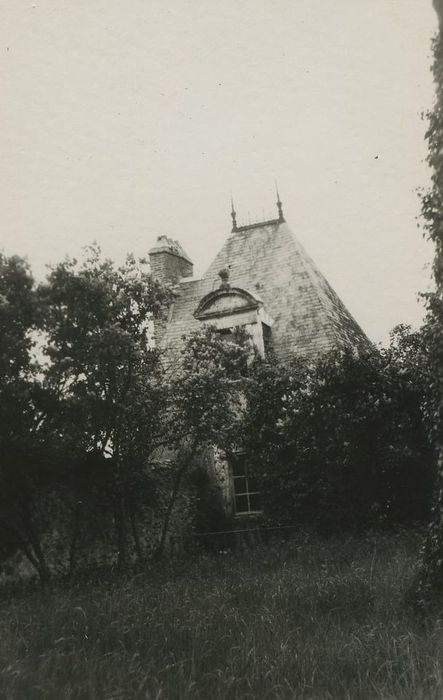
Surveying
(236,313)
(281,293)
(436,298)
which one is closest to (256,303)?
(236,313)

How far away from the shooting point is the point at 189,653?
5496 millimetres

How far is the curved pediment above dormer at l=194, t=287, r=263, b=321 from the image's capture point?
55.3 ft

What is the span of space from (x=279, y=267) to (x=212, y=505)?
701 cm

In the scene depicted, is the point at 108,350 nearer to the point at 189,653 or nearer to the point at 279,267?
the point at 189,653

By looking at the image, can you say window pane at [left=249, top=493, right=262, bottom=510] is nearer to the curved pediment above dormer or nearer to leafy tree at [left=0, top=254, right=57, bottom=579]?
the curved pediment above dormer

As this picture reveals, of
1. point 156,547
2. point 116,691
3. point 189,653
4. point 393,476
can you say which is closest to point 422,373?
point 393,476

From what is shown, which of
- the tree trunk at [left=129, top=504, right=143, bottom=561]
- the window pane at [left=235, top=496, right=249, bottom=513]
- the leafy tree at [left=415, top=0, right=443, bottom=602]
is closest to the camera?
the leafy tree at [left=415, top=0, right=443, bottom=602]

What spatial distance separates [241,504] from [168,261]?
819 cm

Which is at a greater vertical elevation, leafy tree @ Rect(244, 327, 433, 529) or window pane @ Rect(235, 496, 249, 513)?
leafy tree @ Rect(244, 327, 433, 529)

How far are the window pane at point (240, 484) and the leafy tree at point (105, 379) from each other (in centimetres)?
313

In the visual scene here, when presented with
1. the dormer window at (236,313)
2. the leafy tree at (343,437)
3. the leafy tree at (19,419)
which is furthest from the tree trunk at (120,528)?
the dormer window at (236,313)

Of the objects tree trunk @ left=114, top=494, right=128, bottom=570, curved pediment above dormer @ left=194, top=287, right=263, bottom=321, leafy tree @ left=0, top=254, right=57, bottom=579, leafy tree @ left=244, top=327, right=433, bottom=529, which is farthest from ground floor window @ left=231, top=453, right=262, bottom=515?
leafy tree @ left=0, top=254, right=57, bottom=579

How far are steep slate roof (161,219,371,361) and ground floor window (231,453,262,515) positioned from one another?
2.99 meters

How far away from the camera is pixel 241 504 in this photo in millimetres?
16266
